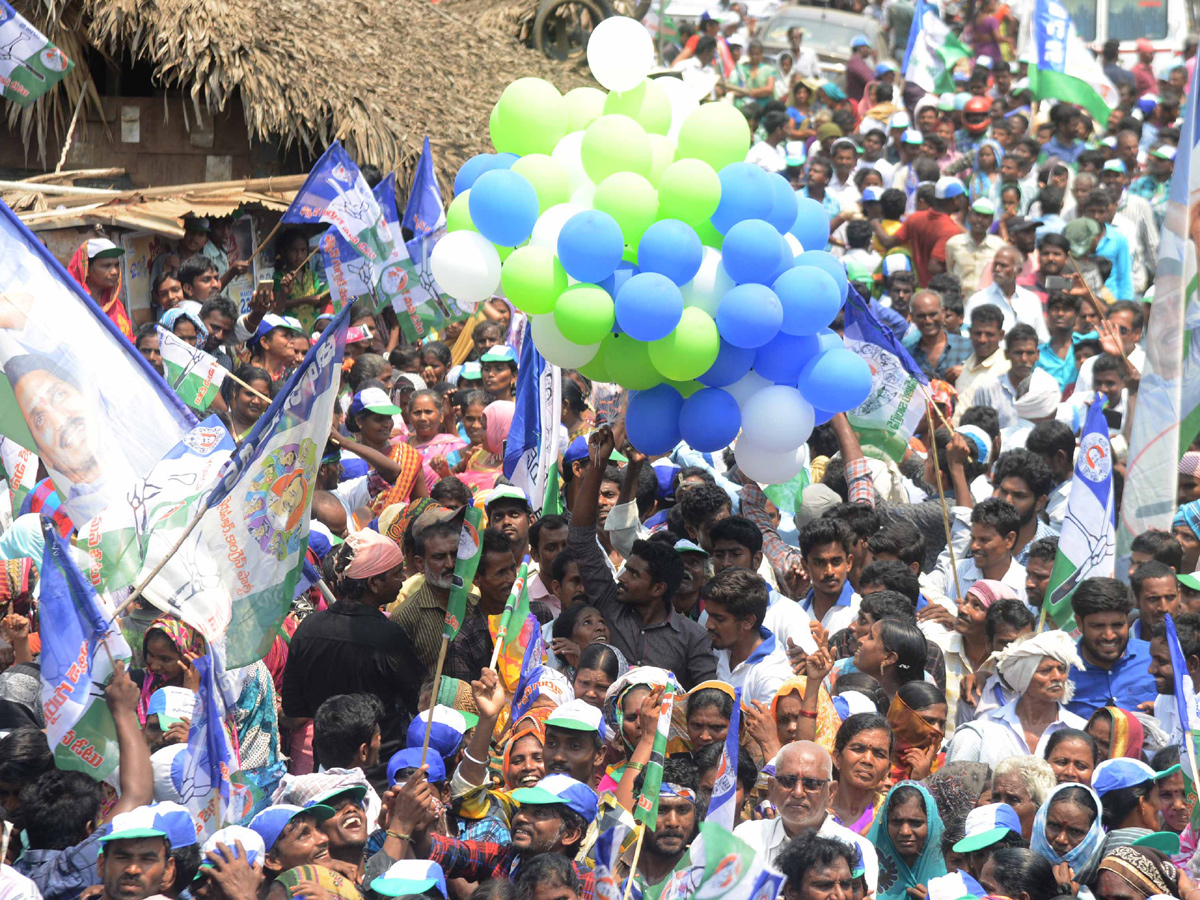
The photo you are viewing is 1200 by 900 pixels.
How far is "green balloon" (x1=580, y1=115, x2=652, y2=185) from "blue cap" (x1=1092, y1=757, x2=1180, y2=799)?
2.49 meters

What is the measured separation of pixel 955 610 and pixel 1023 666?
88cm

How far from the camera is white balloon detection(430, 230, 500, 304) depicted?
592cm

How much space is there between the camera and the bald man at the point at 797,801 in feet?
15.1

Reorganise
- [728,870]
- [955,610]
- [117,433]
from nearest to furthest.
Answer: [728,870], [117,433], [955,610]

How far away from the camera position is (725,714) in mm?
5188

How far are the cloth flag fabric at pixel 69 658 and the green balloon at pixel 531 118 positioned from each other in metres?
2.31

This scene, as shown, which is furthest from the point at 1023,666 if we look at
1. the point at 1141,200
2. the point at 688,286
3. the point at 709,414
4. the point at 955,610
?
the point at 1141,200

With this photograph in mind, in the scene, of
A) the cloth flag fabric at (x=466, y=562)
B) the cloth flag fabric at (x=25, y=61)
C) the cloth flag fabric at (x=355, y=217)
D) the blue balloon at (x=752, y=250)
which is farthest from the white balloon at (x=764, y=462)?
the cloth flag fabric at (x=25, y=61)

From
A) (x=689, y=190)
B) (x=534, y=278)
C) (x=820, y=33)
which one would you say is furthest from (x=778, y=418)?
(x=820, y=33)

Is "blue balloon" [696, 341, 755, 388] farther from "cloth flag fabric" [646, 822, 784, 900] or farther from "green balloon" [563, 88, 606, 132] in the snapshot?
"cloth flag fabric" [646, 822, 784, 900]

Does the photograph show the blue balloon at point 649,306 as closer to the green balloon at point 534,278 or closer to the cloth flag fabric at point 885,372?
the green balloon at point 534,278

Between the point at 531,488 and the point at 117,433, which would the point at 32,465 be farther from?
the point at 531,488

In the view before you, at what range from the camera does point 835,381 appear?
5.77 m

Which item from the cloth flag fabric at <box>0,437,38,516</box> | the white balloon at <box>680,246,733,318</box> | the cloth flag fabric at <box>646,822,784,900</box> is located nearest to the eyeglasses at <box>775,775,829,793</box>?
the cloth flag fabric at <box>646,822,784,900</box>
